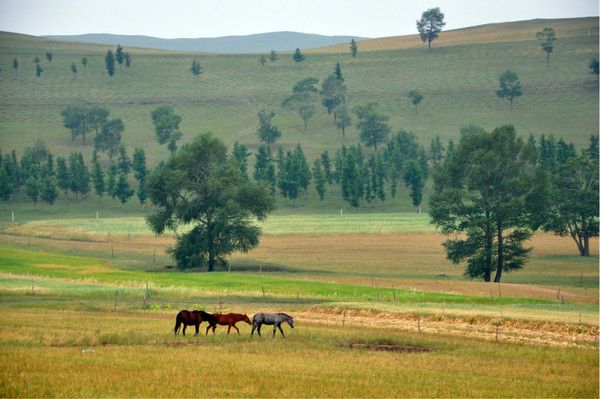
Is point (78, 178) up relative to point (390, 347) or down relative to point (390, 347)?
up

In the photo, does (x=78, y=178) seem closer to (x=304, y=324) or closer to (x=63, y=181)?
A: (x=63, y=181)

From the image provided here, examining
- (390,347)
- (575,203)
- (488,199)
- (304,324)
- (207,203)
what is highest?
(488,199)

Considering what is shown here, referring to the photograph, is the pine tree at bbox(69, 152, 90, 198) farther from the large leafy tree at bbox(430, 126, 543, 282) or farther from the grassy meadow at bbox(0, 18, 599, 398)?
the large leafy tree at bbox(430, 126, 543, 282)

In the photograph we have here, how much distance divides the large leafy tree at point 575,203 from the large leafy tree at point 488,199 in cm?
1455

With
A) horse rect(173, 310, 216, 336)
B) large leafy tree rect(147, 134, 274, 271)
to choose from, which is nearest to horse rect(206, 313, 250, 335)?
horse rect(173, 310, 216, 336)

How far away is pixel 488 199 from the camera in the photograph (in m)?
92.9

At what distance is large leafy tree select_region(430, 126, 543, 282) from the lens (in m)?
90.9

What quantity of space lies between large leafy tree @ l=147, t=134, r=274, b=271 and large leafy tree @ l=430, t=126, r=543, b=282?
19062 mm

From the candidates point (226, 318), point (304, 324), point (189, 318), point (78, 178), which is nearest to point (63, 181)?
point (78, 178)

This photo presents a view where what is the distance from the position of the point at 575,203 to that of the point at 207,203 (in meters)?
42.2

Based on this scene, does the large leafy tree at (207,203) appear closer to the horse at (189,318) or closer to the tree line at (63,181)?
the horse at (189,318)

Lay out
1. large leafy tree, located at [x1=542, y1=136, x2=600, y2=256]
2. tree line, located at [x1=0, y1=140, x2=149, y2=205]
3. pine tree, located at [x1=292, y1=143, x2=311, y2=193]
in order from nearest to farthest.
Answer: large leafy tree, located at [x1=542, y1=136, x2=600, y2=256]
tree line, located at [x1=0, y1=140, x2=149, y2=205]
pine tree, located at [x1=292, y1=143, x2=311, y2=193]

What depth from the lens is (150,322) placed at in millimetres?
52469

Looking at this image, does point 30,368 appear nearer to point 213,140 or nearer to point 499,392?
point 499,392
